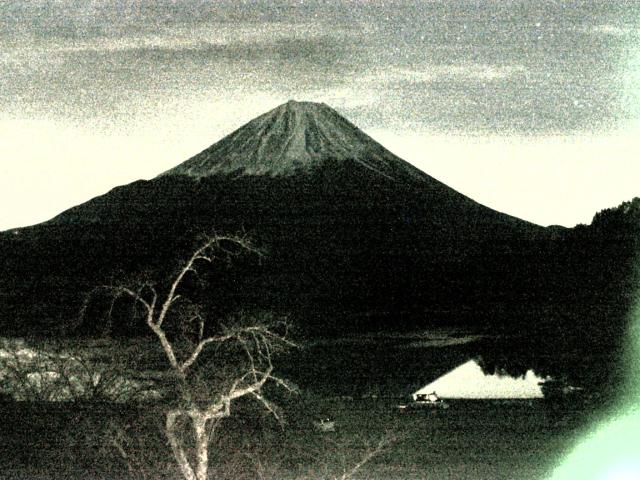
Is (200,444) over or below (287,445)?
over

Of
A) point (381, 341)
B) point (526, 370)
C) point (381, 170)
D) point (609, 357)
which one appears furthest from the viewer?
point (381, 170)

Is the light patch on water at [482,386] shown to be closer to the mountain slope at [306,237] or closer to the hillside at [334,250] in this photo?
the hillside at [334,250]

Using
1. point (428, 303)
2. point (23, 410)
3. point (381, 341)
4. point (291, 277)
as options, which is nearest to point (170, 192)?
point (291, 277)

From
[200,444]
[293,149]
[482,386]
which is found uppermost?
[293,149]

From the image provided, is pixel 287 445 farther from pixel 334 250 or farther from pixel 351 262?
pixel 334 250

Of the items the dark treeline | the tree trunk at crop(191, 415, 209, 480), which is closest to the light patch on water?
the dark treeline

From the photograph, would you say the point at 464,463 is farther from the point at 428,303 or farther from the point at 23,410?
the point at 428,303

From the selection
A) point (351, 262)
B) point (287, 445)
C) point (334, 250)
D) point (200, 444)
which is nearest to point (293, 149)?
point (334, 250)
